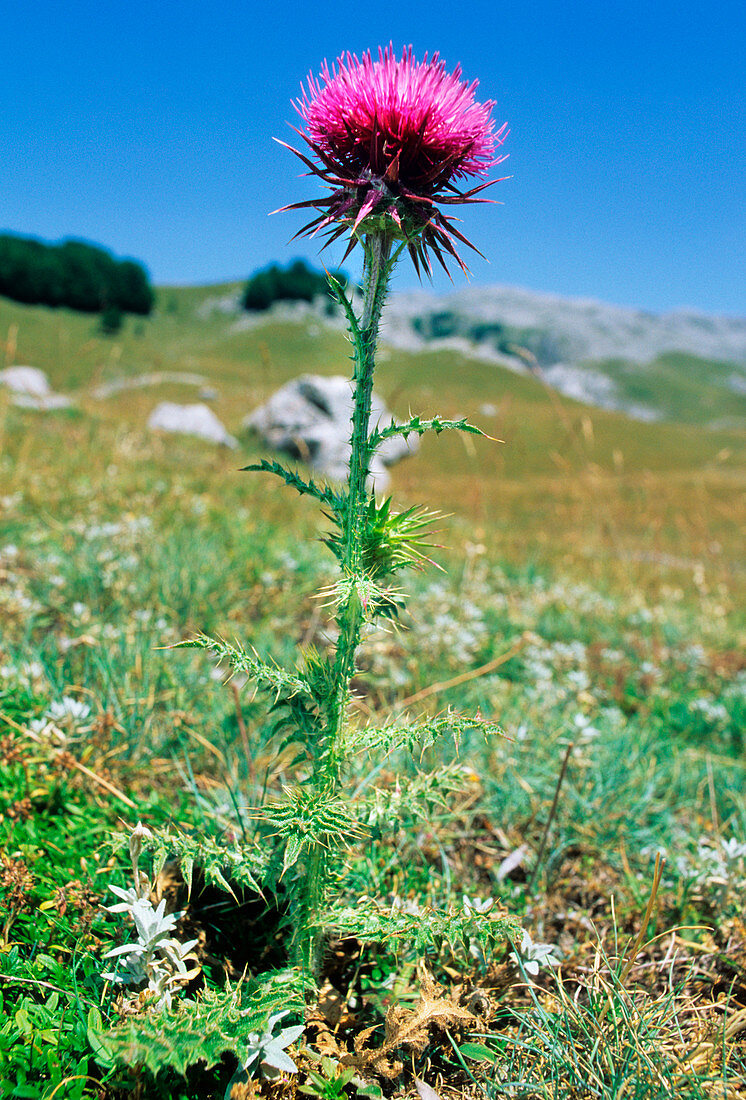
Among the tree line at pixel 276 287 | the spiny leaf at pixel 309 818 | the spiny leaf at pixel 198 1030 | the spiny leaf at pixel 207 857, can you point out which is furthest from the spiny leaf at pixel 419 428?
the tree line at pixel 276 287

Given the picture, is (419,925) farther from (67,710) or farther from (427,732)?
(67,710)

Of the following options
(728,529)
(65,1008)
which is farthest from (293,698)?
(728,529)

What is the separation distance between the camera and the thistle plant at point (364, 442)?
1732mm

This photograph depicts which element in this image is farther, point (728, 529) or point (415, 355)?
point (415, 355)

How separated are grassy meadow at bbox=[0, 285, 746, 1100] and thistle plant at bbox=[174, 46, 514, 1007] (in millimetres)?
156

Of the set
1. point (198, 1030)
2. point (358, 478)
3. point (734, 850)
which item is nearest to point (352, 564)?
point (358, 478)

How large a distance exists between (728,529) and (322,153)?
3306 cm

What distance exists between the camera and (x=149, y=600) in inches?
182

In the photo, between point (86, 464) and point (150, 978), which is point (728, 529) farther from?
point (150, 978)

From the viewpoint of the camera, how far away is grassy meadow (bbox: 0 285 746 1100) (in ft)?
5.73

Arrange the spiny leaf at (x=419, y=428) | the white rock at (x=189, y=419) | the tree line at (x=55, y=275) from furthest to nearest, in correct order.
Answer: the tree line at (x=55, y=275) → the white rock at (x=189, y=419) → the spiny leaf at (x=419, y=428)

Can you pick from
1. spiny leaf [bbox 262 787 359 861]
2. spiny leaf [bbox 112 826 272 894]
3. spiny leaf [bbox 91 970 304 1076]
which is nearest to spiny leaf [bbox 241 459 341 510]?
spiny leaf [bbox 262 787 359 861]

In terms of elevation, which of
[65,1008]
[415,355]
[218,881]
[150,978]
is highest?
[415,355]

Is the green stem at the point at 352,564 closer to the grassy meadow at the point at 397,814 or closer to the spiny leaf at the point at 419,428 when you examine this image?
the spiny leaf at the point at 419,428
